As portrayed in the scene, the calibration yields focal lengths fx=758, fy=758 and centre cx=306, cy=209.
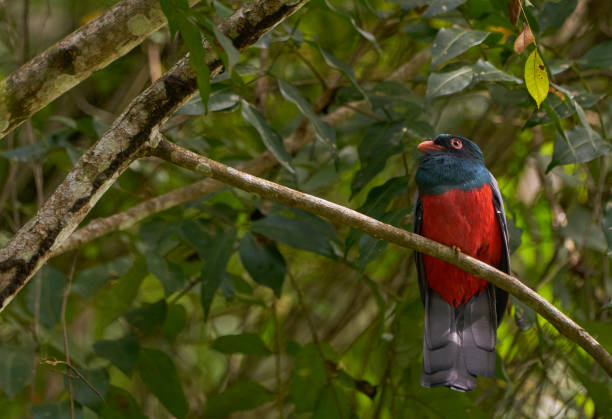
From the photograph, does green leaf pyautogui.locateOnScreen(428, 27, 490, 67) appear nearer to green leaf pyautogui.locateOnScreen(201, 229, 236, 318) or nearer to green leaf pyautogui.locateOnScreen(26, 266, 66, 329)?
green leaf pyautogui.locateOnScreen(201, 229, 236, 318)

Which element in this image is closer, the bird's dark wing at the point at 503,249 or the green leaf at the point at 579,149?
the green leaf at the point at 579,149

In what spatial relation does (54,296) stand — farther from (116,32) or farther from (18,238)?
(116,32)

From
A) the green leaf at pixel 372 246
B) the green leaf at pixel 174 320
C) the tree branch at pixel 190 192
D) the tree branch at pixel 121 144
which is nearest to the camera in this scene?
the tree branch at pixel 121 144

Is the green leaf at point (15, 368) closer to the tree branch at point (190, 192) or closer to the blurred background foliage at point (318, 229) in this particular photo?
the blurred background foliage at point (318, 229)

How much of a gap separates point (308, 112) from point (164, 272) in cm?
96

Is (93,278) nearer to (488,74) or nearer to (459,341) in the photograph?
(459,341)

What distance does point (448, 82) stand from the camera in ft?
9.98

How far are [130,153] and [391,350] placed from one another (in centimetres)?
187

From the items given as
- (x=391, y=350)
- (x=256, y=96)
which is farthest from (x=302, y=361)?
(x=256, y=96)

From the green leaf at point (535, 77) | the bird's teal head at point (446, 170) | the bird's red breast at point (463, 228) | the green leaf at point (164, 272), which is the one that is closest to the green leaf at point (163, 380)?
the green leaf at point (164, 272)

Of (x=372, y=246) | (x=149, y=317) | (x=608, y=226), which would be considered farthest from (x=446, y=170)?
(x=149, y=317)

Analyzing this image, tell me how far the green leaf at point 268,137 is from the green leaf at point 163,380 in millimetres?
1129

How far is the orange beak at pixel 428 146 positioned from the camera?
3.60 metres

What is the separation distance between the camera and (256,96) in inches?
A: 168
